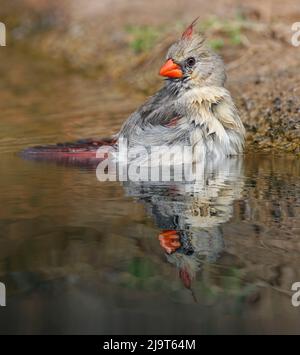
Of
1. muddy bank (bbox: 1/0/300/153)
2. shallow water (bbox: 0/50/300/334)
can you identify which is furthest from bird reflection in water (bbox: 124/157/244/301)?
muddy bank (bbox: 1/0/300/153)

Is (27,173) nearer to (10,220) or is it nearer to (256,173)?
(10,220)

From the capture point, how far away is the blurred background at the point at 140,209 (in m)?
3.39

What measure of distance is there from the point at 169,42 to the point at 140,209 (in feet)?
16.3

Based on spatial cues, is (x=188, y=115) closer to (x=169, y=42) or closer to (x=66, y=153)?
(x=66, y=153)

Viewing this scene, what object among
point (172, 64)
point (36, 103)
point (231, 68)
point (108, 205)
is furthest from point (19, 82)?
point (108, 205)

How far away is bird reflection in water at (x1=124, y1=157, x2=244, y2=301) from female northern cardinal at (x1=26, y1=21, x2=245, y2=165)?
18cm

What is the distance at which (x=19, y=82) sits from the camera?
9.20m

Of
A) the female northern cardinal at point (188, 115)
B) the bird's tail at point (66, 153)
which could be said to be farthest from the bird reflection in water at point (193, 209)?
the bird's tail at point (66, 153)

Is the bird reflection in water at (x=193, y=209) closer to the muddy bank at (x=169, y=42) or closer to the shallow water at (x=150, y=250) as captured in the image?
the shallow water at (x=150, y=250)

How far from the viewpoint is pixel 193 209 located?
181 inches

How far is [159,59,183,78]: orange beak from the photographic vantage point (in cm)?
624

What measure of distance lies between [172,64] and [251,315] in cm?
327

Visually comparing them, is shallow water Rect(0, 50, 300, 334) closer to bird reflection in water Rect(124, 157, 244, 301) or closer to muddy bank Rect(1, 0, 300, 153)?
bird reflection in water Rect(124, 157, 244, 301)

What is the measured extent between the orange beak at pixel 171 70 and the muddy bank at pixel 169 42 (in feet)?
2.52
